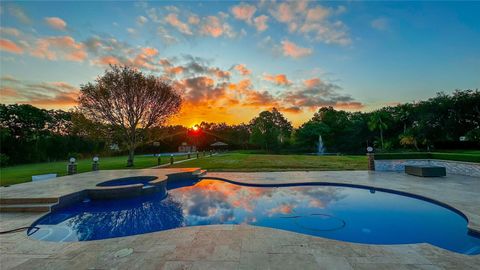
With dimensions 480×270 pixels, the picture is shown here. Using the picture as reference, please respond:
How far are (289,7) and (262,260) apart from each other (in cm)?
999

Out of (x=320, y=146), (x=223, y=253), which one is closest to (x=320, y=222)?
(x=223, y=253)

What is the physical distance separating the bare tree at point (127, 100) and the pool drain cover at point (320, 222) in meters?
14.3

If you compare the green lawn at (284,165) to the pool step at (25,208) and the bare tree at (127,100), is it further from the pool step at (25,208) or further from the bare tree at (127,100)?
the pool step at (25,208)

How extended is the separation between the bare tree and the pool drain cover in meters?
14.3

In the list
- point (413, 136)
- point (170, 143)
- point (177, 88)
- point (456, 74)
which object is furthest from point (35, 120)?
point (413, 136)

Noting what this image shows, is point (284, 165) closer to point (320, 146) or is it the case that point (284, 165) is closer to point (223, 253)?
point (223, 253)

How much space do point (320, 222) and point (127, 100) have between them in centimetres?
1532

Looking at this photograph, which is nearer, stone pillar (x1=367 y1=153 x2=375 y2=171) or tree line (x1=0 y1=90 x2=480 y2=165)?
stone pillar (x1=367 y1=153 x2=375 y2=171)

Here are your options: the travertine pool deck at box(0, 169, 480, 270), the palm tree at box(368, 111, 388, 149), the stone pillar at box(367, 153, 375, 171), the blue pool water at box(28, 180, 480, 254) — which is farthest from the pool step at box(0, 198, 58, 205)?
the palm tree at box(368, 111, 388, 149)

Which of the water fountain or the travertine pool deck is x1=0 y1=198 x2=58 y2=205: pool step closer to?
the travertine pool deck

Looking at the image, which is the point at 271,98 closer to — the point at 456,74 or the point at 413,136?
the point at 456,74

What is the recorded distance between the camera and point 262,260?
2992 millimetres

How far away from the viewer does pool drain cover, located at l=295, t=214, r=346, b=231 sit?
5.09 m

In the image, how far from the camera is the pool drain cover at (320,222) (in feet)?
16.7
